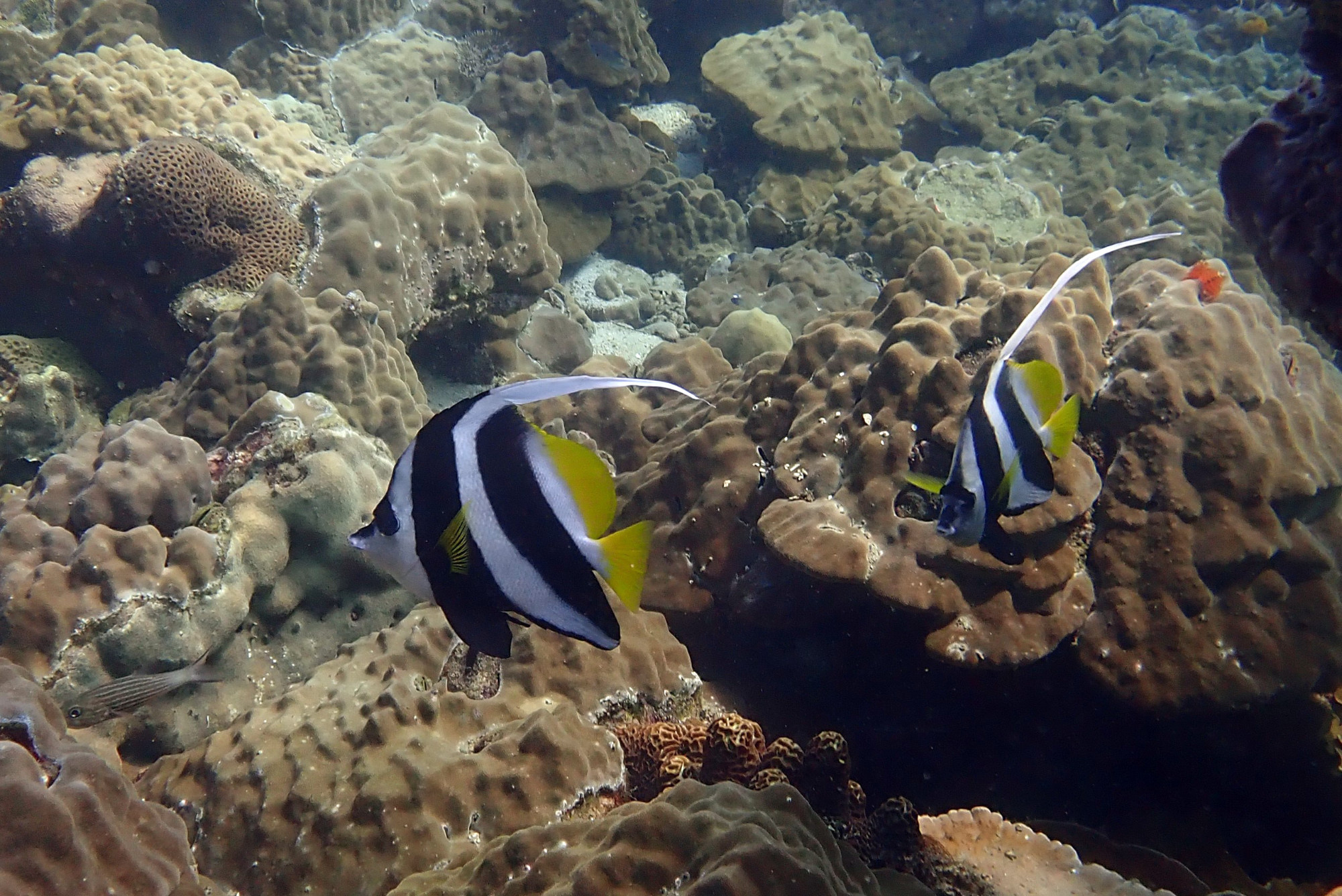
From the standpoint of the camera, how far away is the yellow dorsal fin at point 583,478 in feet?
4.56

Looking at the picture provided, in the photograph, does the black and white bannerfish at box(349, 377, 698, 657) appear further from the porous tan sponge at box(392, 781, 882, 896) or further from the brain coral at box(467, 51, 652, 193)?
the brain coral at box(467, 51, 652, 193)

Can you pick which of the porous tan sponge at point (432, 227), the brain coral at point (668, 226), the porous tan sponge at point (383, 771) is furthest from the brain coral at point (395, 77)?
the porous tan sponge at point (383, 771)

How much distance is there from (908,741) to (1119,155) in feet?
40.0

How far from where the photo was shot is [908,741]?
3.87 metres

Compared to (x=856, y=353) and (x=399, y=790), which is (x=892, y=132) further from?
(x=399, y=790)

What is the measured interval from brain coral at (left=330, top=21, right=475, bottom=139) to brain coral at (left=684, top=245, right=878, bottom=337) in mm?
4132

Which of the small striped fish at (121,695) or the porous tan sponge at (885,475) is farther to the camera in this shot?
the porous tan sponge at (885,475)

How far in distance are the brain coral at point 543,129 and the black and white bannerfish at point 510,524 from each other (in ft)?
27.1

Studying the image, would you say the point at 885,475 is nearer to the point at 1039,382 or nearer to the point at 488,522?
the point at 1039,382

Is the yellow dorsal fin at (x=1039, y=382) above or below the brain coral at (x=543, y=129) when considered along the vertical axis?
above

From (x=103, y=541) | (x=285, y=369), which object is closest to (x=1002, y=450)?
(x=103, y=541)

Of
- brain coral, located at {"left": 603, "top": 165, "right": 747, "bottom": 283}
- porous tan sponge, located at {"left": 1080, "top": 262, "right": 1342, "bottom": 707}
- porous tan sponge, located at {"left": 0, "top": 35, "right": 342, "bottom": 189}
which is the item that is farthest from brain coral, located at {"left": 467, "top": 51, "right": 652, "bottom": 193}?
porous tan sponge, located at {"left": 1080, "top": 262, "right": 1342, "bottom": 707}

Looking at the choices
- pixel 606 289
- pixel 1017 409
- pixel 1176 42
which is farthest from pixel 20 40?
pixel 1176 42

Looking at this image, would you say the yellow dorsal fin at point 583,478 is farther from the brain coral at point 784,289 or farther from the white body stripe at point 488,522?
the brain coral at point 784,289
